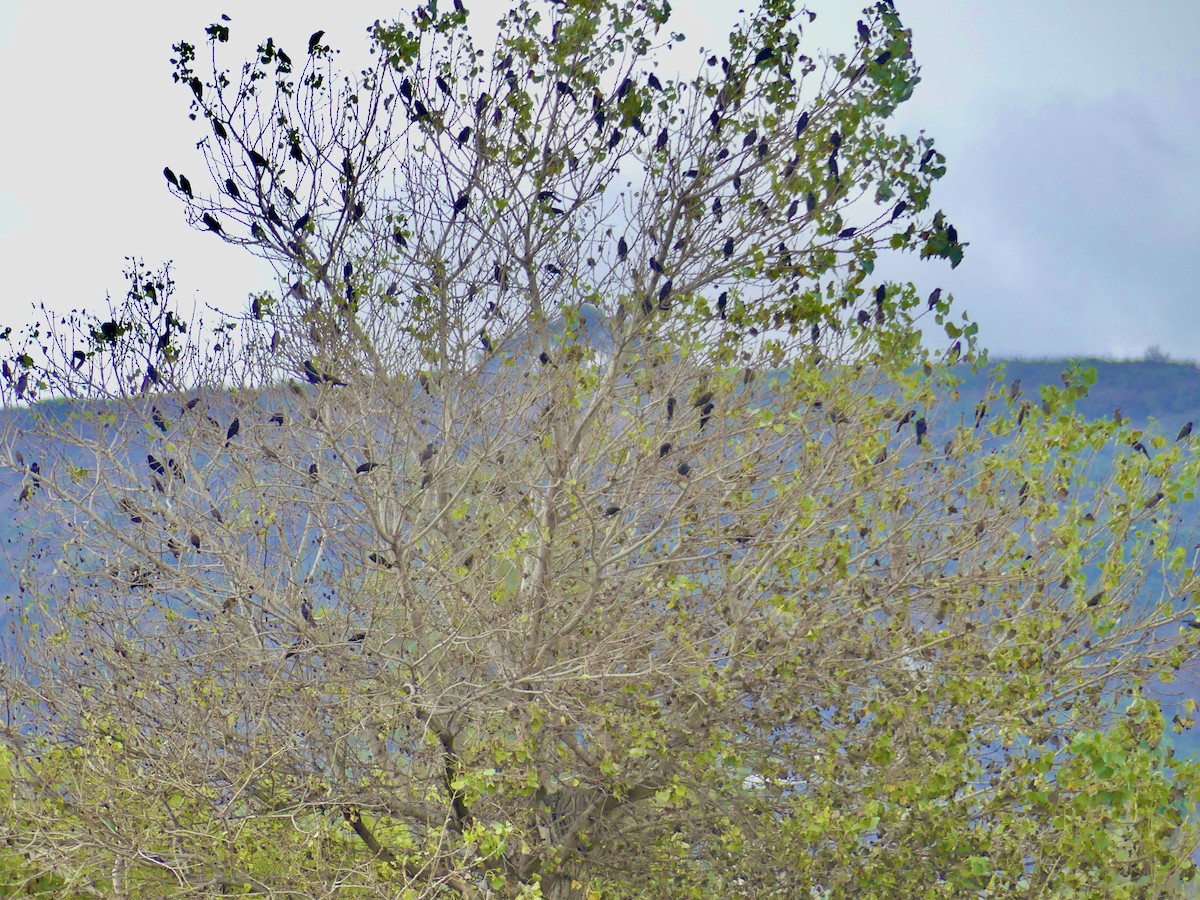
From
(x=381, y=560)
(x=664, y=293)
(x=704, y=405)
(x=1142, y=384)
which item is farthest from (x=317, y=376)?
(x=1142, y=384)

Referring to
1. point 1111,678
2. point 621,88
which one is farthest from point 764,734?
point 621,88

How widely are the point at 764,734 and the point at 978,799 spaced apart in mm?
1576

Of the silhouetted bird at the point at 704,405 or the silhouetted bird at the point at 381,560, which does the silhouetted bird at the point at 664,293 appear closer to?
the silhouetted bird at the point at 704,405

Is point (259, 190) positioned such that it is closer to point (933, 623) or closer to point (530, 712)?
point (530, 712)

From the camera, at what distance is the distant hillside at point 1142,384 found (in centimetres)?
2347

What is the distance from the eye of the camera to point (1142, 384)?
24.1m

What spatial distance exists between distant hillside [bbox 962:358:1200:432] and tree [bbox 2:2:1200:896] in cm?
1618

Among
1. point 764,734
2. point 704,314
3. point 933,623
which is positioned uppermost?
point 704,314

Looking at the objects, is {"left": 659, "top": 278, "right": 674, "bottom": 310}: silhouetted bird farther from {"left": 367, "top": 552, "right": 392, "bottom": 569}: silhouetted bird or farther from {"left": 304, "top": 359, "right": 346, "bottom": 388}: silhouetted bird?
{"left": 367, "top": 552, "right": 392, "bottom": 569}: silhouetted bird

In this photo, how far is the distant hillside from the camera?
23469 mm

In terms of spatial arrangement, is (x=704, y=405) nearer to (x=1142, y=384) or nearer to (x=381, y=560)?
(x=381, y=560)

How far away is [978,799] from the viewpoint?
318 inches

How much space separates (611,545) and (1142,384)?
19412 millimetres

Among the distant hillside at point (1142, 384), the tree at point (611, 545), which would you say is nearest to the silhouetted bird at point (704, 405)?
the tree at point (611, 545)
